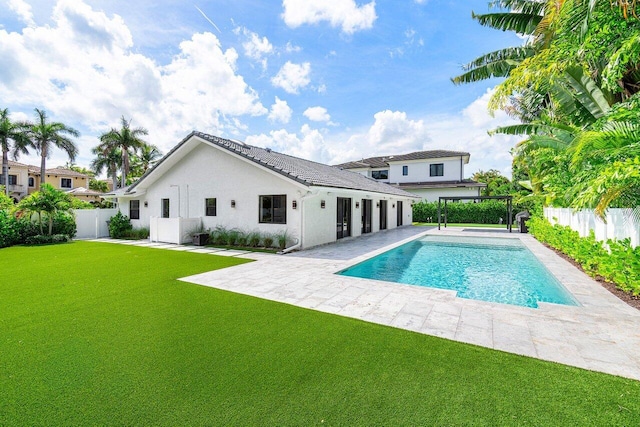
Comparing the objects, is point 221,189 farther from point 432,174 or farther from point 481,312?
point 432,174

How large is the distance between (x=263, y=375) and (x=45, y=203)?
19.0 m

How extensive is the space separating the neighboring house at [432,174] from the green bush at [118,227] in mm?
27087

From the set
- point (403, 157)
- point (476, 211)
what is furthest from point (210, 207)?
point (403, 157)

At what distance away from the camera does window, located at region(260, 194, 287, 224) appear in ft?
45.2

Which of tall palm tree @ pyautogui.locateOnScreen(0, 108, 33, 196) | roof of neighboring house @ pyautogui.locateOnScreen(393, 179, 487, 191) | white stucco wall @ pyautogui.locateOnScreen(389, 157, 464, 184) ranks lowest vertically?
roof of neighboring house @ pyautogui.locateOnScreen(393, 179, 487, 191)

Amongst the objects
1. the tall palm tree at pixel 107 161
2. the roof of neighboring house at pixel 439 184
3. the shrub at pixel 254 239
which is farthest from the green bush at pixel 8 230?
the roof of neighboring house at pixel 439 184

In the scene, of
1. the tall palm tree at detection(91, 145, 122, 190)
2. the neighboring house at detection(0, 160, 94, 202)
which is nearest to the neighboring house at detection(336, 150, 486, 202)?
the tall palm tree at detection(91, 145, 122, 190)

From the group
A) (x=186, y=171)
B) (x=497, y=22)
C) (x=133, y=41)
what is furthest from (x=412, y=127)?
(x=133, y=41)

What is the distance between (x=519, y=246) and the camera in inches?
605

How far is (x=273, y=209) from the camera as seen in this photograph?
14.0 m

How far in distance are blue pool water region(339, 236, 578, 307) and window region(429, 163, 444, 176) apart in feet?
66.2

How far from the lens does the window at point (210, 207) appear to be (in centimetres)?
1600

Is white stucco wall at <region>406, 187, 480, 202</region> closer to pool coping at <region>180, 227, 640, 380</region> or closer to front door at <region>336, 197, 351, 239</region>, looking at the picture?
front door at <region>336, 197, 351, 239</region>

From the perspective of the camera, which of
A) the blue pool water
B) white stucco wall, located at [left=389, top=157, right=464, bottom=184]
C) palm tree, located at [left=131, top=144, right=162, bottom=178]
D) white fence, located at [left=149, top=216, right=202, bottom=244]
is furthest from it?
palm tree, located at [left=131, top=144, right=162, bottom=178]
